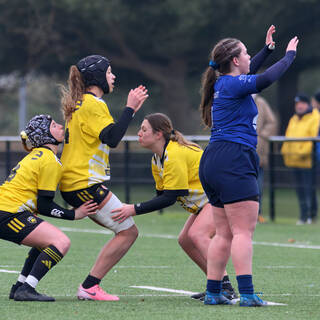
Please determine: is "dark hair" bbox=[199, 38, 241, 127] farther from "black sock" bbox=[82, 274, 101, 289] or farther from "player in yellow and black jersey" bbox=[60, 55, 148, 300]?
"black sock" bbox=[82, 274, 101, 289]

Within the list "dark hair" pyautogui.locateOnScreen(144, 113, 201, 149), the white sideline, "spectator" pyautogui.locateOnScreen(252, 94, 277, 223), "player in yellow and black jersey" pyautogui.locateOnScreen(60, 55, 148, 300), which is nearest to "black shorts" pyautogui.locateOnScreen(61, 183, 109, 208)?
"player in yellow and black jersey" pyautogui.locateOnScreen(60, 55, 148, 300)

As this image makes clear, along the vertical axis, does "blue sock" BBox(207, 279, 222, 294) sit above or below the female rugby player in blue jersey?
below

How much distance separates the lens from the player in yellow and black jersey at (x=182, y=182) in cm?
703

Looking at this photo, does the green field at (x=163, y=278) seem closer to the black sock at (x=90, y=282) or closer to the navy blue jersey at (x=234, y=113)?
Result: the black sock at (x=90, y=282)

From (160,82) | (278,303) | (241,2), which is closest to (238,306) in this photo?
(278,303)

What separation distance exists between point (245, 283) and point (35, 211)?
1655mm

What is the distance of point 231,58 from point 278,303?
1773 mm

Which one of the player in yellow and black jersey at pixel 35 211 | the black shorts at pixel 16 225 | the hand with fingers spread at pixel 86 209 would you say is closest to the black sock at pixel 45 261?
the player in yellow and black jersey at pixel 35 211

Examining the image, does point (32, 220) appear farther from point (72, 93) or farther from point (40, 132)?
point (72, 93)

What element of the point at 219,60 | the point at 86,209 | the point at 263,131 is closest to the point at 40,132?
the point at 86,209

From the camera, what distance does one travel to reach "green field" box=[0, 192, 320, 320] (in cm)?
622

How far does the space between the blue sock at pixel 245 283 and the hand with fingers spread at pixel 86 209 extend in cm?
Result: 120

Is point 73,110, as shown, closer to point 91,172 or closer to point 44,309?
point 91,172

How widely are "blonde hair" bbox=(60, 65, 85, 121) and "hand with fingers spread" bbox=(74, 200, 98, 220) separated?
25.9 inches
